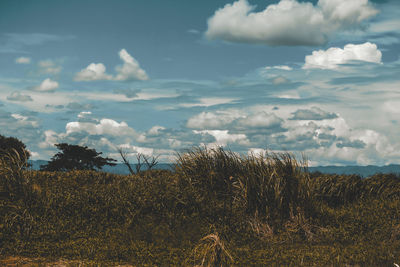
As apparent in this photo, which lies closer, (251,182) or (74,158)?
(251,182)

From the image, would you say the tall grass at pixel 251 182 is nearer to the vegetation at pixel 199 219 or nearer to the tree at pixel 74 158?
the vegetation at pixel 199 219

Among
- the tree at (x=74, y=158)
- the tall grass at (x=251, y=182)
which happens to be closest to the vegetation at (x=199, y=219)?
the tall grass at (x=251, y=182)

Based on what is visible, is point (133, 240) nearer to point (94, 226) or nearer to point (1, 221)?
point (94, 226)

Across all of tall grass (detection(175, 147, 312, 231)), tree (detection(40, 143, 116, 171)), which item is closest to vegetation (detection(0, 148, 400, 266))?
tall grass (detection(175, 147, 312, 231))

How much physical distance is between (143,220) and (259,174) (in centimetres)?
404

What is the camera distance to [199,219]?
13.1 metres

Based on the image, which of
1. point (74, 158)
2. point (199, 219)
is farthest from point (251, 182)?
point (74, 158)

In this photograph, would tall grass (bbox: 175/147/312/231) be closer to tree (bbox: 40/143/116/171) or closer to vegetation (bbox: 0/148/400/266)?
vegetation (bbox: 0/148/400/266)

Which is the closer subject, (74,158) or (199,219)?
(199,219)

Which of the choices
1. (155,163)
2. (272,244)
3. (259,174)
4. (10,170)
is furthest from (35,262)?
(155,163)

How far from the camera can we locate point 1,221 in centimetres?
1236

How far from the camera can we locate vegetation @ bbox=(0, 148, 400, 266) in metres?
10.7

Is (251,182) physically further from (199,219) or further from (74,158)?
(74,158)

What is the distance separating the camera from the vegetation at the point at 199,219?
10.7 metres
